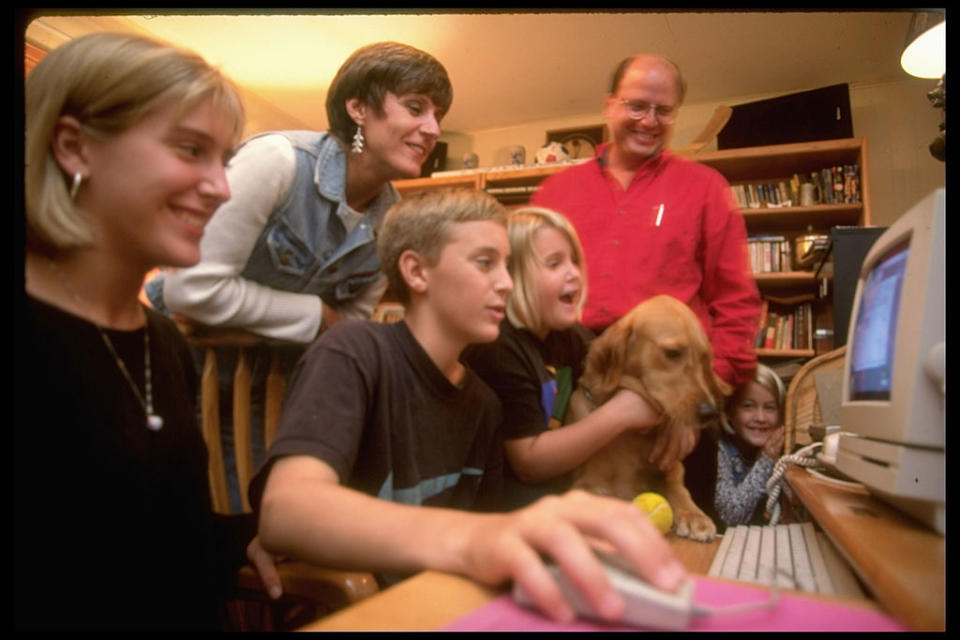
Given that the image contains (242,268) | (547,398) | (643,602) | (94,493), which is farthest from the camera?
(547,398)

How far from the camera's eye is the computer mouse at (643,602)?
0.33m

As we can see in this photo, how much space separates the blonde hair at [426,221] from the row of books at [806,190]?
1.35 feet

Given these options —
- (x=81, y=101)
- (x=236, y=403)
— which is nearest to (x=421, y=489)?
(x=236, y=403)

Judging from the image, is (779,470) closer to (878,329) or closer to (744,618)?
(878,329)

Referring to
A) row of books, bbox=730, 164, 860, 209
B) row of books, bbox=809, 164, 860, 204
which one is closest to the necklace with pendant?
row of books, bbox=730, 164, 860, 209

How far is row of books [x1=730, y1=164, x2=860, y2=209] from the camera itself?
0.88m

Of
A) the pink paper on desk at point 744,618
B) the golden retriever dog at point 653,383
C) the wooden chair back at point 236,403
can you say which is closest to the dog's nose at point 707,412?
the golden retriever dog at point 653,383

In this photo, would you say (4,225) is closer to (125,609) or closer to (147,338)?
(147,338)

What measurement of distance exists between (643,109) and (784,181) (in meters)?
0.30

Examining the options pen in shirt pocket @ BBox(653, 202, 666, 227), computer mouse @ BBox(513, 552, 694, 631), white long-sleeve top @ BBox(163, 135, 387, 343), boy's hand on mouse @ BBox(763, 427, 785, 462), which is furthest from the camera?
boy's hand on mouse @ BBox(763, 427, 785, 462)

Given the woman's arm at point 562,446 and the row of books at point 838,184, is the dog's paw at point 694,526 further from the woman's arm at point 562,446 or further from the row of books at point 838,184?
the row of books at point 838,184

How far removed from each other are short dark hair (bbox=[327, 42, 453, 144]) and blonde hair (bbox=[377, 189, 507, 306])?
0.41ft

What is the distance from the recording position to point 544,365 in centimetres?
87

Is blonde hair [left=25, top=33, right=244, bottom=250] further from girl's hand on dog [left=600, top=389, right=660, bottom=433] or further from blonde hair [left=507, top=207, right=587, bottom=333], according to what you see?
girl's hand on dog [left=600, top=389, right=660, bottom=433]
